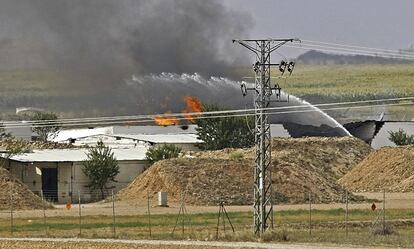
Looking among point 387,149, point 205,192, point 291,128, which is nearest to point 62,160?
point 205,192

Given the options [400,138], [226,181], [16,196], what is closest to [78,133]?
[400,138]

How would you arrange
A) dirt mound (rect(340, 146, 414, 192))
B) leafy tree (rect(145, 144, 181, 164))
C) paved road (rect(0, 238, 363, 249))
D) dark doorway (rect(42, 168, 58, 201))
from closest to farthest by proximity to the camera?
paved road (rect(0, 238, 363, 249)) → dark doorway (rect(42, 168, 58, 201)) → dirt mound (rect(340, 146, 414, 192)) → leafy tree (rect(145, 144, 181, 164))

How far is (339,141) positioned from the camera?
149 meters

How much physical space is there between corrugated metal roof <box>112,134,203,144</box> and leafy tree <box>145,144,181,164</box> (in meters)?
10.3

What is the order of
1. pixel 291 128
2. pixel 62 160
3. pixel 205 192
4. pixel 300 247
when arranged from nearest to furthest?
1. pixel 300 247
2. pixel 205 192
3. pixel 62 160
4. pixel 291 128

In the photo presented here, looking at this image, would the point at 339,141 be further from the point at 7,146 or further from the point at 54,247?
the point at 54,247

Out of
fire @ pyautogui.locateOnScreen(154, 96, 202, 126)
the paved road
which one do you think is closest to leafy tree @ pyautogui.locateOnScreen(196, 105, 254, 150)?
fire @ pyautogui.locateOnScreen(154, 96, 202, 126)

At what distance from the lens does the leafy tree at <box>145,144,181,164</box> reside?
5088 inches

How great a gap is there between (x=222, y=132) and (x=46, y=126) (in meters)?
24.7

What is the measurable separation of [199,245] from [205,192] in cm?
4650

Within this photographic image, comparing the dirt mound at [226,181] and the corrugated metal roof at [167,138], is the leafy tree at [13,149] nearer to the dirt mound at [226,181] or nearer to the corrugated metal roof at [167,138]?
the dirt mound at [226,181]

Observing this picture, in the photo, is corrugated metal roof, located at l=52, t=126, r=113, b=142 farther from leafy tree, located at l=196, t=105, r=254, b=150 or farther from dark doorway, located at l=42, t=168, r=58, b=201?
dark doorway, located at l=42, t=168, r=58, b=201

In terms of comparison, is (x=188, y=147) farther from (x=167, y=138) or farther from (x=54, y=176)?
(x=54, y=176)

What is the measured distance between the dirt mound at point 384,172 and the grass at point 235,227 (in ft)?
87.8
